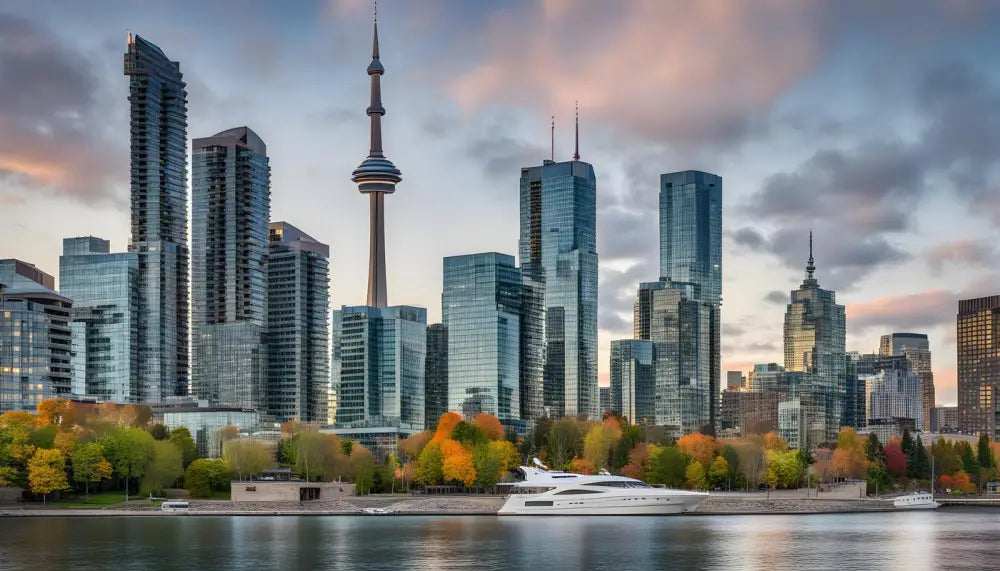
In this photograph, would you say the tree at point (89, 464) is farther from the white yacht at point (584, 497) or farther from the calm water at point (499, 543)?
the white yacht at point (584, 497)

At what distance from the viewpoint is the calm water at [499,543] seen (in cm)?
11012

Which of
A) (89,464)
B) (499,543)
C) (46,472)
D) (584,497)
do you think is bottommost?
(584,497)

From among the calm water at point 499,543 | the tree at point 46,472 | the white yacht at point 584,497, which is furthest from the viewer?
the tree at point 46,472

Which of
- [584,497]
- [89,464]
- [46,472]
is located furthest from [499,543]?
[89,464]

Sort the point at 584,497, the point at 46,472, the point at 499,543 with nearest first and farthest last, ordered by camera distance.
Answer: the point at 499,543
the point at 584,497
the point at 46,472

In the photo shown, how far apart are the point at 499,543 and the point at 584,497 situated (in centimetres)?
4768

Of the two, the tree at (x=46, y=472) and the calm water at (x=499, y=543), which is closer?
the calm water at (x=499, y=543)

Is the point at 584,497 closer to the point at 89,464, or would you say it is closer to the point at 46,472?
the point at 89,464

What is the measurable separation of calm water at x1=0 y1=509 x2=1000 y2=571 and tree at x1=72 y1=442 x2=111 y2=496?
868 inches

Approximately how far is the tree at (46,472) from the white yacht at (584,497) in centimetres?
6548

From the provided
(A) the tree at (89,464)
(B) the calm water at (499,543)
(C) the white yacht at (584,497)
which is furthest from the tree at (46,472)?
(C) the white yacht at (584,497)

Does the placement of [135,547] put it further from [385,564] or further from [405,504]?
[405,504]

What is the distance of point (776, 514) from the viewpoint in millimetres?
194625

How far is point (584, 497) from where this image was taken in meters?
176
